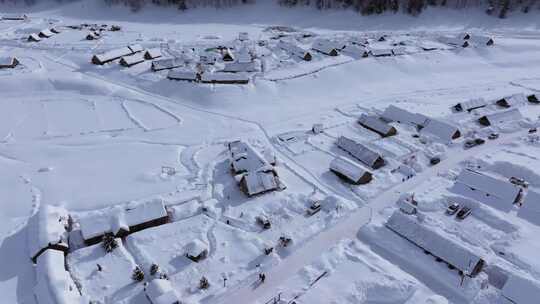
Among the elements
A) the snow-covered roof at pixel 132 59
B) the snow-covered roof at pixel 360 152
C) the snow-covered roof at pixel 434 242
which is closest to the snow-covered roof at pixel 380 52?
the snow-covered roof at pixel 360 152

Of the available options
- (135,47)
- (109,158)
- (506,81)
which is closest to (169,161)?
(109,158)

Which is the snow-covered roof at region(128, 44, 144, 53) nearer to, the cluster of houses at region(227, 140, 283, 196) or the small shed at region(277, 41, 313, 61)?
the small shed at region(277, 41, 313, 61)

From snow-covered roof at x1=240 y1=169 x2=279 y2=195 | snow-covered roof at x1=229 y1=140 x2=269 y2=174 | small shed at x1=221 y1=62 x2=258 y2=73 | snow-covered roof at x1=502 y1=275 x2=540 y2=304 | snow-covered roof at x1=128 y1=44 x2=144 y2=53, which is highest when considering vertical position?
snow-covered roof at x1=128 y1=44 x2=144 y2=53

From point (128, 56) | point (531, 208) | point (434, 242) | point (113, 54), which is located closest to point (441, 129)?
point (531, 208)

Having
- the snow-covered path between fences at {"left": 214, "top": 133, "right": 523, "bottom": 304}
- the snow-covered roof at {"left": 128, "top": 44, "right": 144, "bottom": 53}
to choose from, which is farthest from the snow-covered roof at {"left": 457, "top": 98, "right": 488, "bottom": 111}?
the snow-covered roof at {"left": 128, "top": 44, "right": 144, "bottom": 53}

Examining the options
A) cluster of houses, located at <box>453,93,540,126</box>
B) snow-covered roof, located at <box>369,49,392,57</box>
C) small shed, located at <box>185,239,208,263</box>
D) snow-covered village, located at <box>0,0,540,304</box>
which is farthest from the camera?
snow-covered roof, located at <box>369,49,392,57</box>
